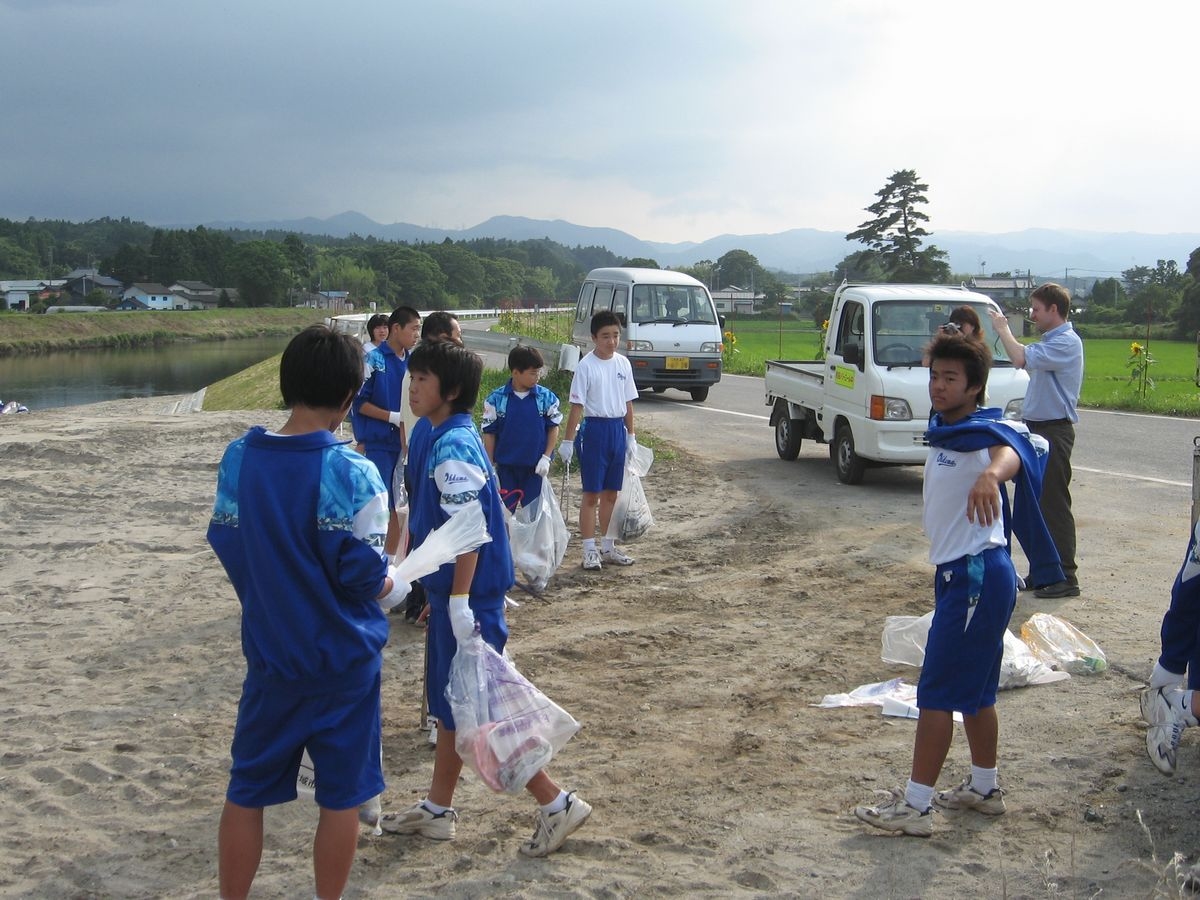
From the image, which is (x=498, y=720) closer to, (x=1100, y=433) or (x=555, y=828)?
(x=555, y=828)

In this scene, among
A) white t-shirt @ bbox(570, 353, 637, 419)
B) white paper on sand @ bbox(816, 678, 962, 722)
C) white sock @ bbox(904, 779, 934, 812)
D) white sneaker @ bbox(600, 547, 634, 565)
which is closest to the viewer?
white sock @ bbox(904, 779, 934, 812)

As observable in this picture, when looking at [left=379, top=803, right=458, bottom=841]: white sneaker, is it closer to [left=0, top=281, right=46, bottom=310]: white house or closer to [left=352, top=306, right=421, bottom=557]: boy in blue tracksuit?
[left=352, top=306, right=421, bottom=557]: boy in blue tracksuit

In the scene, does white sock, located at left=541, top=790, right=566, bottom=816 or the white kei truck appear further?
the white kei truck

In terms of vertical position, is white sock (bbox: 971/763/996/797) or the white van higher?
the white van

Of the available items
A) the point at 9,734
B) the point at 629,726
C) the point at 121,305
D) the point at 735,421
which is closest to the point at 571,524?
the point at 629,726

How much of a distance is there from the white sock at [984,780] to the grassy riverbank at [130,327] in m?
77.4

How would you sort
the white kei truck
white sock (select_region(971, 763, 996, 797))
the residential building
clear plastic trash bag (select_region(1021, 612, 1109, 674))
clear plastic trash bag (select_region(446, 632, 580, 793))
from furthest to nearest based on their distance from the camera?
the residential building
the white kei truck
clear plastic trash bag (select_region(1021, 612, 1109, 674))
white sock (select_region(971, 763, 996, 797))
clear plastic trash bag (select_region(446, 632, 580, 793))

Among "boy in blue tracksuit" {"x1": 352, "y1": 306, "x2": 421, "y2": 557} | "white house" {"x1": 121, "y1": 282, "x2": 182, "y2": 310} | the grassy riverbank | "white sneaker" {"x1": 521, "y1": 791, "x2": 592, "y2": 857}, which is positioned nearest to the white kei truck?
"boy in blue tracksuit" {"x1": 352, "y1": 306, "x2": 421, "y2": 557}

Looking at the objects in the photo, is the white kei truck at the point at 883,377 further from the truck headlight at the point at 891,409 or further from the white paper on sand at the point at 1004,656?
the white paper on sand at the point at 1004,656

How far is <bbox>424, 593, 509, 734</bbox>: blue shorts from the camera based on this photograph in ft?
12.8

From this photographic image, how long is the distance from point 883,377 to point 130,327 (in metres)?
83.9

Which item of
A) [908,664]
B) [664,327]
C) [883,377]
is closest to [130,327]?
[664,327]

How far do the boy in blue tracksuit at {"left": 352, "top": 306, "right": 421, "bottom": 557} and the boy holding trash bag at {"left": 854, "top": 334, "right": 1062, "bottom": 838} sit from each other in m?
4.01

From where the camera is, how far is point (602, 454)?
26.9ft
